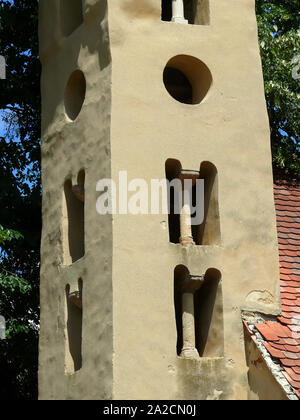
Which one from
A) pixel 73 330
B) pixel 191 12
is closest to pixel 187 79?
pixel 191 12

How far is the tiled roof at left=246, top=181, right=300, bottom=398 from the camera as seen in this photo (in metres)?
15.4

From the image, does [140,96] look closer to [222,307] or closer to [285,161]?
[222,307]

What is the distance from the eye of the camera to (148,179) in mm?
15930

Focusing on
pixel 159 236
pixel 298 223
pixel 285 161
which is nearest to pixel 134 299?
pixel 159 236

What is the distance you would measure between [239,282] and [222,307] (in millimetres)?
464

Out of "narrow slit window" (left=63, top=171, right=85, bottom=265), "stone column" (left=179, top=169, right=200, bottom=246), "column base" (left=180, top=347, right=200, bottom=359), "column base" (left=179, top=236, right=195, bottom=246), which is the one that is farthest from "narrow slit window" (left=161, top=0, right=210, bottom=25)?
"column base" (left=180, top=347, right=200, bottom=359)

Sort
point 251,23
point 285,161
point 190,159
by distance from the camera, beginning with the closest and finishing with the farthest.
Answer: point 190,159 < point 251,23 < point 285,161

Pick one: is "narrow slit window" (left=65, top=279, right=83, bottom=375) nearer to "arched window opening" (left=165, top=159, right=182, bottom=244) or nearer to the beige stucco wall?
the beige stucco wall

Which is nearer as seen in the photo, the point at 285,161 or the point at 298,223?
the point at 298,223

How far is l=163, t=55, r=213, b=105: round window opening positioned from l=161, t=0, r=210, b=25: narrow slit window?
63 centimetres

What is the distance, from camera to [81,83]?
1758cm

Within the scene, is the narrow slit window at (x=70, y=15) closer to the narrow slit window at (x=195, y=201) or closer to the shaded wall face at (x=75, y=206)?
the shaded wall face at (x=75, y=206)

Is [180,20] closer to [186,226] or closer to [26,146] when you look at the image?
[186,226]

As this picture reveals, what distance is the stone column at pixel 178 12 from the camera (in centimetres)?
1716
